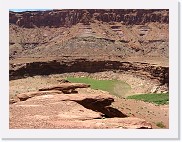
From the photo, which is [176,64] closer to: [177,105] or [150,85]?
[177,105]

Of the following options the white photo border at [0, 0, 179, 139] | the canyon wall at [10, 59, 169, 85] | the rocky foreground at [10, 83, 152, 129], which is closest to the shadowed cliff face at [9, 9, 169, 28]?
the white photo border at [0, 0, 179, 139]

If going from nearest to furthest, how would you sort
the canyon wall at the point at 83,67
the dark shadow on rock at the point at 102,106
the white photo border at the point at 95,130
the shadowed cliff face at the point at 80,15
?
the white photo border at the point at 95,130
the dark shadow on rock at the point at 102,106
the shadowed cliff face at the point at 80,15
the canyon wall at the point at 83,67

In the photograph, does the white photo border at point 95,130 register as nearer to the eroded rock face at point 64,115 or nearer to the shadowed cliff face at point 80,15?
the eroded rock face at point 64,115

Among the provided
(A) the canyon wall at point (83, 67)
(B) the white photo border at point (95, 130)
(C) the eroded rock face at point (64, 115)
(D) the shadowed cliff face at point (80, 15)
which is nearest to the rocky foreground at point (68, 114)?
(C) the eroded rock face at point (64, 115)

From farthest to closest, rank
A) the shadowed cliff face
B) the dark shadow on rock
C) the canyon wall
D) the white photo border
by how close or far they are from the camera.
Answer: the canyon wall < the shadowed cliff face < the dark shadow on rock < the white photo border

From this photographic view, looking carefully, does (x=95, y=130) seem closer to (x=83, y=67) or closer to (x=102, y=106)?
(x=102, y=106)

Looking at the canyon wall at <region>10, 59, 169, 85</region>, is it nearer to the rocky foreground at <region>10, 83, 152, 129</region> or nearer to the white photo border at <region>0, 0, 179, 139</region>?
the rocky foreground at <region>10, 83, 152, 129</region>
